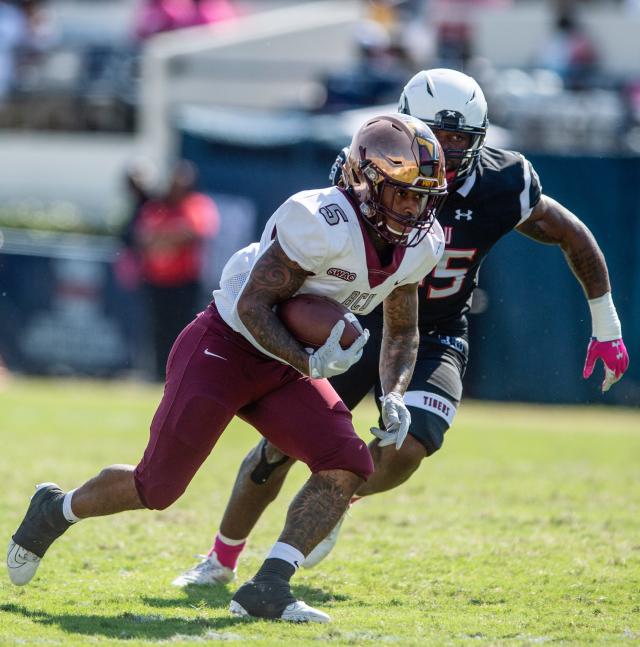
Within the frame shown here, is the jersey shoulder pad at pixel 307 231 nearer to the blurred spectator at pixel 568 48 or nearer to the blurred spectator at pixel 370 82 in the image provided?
the blurred spectator at pixel 370 82

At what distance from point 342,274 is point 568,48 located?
10123mm

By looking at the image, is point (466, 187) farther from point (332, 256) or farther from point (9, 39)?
point (9, 39)

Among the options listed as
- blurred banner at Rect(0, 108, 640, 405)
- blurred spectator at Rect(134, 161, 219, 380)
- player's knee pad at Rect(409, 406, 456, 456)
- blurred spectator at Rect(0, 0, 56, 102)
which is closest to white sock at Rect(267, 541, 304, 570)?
player's knee pad at Rect(409, 406, 456, 456)

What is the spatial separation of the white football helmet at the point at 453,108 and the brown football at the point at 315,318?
103 cm

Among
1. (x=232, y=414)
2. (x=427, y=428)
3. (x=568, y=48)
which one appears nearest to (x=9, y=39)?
(x=568, y=48)

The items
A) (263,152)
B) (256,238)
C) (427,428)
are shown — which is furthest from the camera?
(263,152)

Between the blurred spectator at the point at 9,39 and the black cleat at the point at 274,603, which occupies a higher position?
the blurred spectator at the point at 9,39

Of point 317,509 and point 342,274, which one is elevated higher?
point 342,274

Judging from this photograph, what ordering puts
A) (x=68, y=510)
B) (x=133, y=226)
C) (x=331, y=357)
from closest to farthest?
(x=331, y=357), (x=68, y=510), (x=133, y=226)

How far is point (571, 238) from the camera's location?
17.1ft

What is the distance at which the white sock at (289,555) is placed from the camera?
4.09 m

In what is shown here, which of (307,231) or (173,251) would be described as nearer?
(307,231)

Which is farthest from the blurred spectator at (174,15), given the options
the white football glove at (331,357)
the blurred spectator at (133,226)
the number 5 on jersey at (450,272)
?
the white football glove at (331,357)

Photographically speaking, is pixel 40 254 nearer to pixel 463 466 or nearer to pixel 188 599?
pixel 463 466
